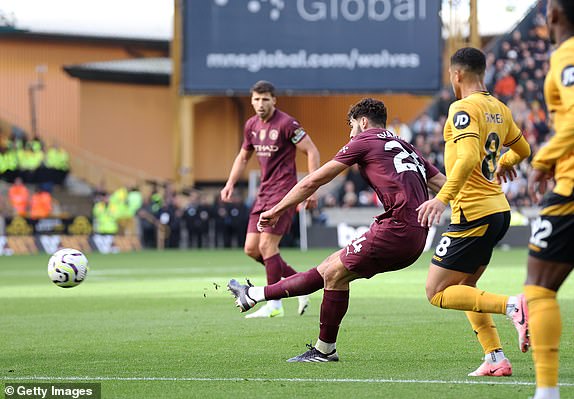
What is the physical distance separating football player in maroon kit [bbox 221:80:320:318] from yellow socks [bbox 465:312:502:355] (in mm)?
4502

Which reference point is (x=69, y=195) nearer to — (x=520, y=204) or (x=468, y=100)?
(x=520, y=204)

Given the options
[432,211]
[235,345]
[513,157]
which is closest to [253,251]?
[235,345]

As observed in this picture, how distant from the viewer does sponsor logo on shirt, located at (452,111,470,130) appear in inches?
303

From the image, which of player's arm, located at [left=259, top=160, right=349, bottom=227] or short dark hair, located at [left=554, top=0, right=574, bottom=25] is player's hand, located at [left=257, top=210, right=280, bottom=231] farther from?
short dark hair, located at [left=554, top=0, right=574, bottom=25]

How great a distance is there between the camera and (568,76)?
19.9ft

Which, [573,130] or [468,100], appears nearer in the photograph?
[573,130]

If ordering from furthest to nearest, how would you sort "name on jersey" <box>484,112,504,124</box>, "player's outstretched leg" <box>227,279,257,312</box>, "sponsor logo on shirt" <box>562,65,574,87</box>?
"player's outstretched leg" <box>227,279,257,312</box>, "name on jersey" <box>484,112,504,124</box>, "sponsor logo on shirt" <box>562,65,574,87</box>

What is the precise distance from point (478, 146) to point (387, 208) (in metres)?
1.07

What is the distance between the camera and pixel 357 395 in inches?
276

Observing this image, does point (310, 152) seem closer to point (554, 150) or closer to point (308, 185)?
point (308, 185)

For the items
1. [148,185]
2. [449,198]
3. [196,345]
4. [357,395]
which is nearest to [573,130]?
[449,198]

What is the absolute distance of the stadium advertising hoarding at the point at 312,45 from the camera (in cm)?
3472

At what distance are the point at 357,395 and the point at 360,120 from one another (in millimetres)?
2379

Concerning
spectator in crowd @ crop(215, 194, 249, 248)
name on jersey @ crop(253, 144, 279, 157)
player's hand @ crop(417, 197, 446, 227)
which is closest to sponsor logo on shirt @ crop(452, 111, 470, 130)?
player's hand @ crop(417, 197, 446, 227)
